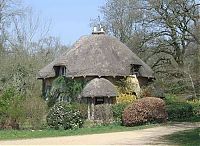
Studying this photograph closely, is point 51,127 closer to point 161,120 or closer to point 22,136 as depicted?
point 22,136

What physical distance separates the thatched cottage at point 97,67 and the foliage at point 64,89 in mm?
657

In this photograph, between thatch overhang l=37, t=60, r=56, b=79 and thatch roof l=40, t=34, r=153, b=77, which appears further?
thatch overhang l=37, t=60, r=56, b=79

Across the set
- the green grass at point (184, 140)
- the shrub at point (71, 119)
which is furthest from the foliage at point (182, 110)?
the green grass at point (184, 140)

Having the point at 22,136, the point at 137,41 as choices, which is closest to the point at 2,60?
the point at 137,41

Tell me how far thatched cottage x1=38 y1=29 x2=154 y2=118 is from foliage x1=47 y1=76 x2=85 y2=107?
66cm

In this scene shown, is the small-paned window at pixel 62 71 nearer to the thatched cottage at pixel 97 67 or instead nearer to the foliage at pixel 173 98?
the thatched cottage at pixel 97 67

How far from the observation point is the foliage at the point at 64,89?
39.8 meters

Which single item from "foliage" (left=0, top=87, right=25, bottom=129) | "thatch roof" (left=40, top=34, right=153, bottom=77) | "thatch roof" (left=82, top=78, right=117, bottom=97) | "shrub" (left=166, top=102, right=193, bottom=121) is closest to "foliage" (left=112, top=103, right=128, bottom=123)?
"thatch roof" (left=82, top=78, right=117, bottom=97)

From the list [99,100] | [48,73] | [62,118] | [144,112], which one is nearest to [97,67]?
[99,100]

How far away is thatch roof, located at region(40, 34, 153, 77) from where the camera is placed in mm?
39844

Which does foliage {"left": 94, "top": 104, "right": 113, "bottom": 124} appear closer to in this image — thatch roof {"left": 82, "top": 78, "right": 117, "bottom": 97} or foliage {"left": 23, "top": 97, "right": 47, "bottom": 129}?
thatch roof {"left": 82, "top": 78, "right": 117, "bottom": 97}

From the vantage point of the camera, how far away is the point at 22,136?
2477 cm

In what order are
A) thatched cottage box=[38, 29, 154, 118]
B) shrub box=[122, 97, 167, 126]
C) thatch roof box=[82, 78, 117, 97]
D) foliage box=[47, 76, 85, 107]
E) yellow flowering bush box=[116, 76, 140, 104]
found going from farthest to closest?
foliage box=[47, 76, 85, 107]
yellow flowering bush box=[116, 76, 140, 104]
thatched cottage box=[38, 29, 154, 118]
thatch roof box=[82, 78, 117, 97]
shrub box=[122, 97, 167, 126]

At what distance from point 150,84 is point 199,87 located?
A: 5052 mm
